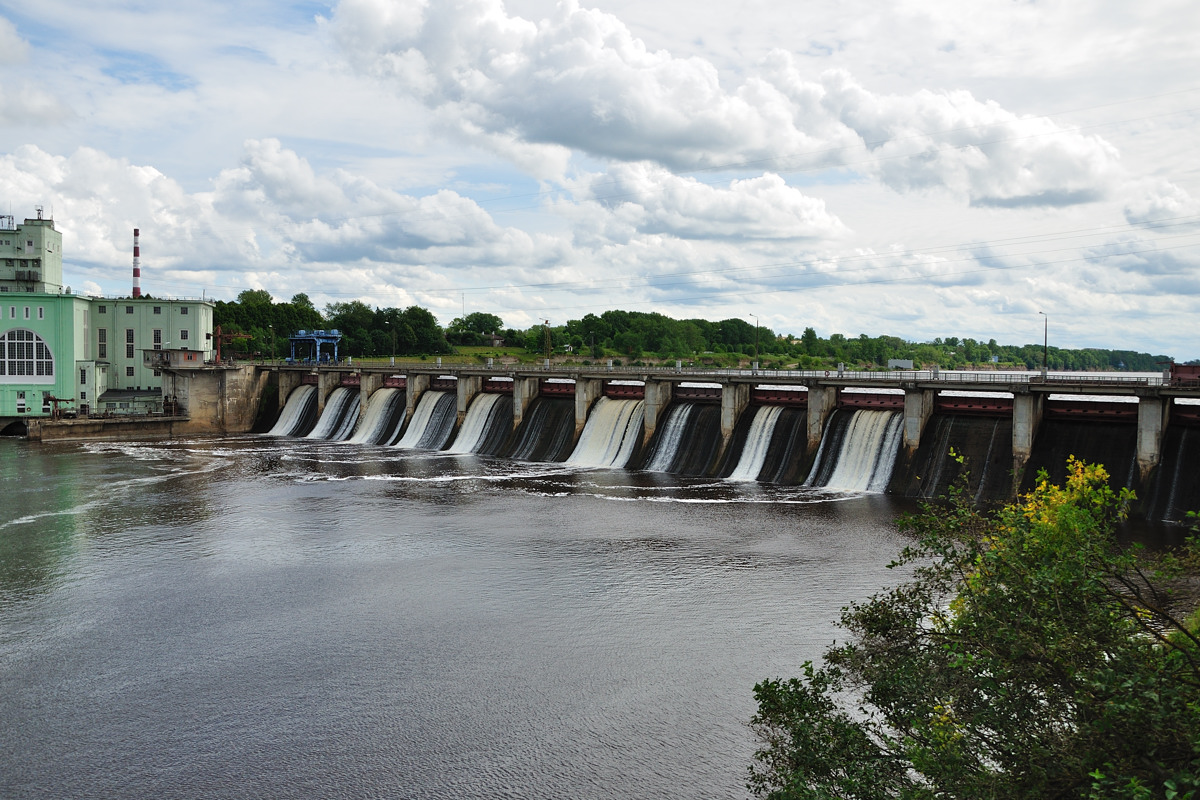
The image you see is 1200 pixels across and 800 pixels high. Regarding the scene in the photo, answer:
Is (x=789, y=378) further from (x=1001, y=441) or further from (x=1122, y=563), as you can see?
(x=1122, y=563)

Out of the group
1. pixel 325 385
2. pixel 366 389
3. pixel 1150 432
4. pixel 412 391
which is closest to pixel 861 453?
pixel 1150 432

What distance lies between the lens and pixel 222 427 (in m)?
73.3

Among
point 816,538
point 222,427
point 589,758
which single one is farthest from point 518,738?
point 222,427

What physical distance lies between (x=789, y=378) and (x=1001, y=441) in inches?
462

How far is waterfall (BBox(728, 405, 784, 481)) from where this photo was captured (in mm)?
45875

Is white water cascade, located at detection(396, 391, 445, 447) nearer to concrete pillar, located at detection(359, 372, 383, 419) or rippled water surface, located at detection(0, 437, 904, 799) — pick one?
concrete pillar, located at detection(359, 372, 383, 419)

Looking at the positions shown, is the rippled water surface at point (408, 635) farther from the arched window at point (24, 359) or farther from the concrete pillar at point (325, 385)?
the arched window at point (24, 359)

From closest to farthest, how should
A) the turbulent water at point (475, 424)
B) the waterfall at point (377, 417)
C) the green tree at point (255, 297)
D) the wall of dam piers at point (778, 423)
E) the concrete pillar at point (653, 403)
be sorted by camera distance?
the wall of dam piers at point (778, 423) → the concrete pillar at point (653, 403) → the turbulent water at point (475, 424) → the waterfall at point (377, 417) → the green tree at point (255, 297)

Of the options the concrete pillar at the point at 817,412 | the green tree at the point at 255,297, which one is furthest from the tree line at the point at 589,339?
the concrete pillar at the point at 817,412

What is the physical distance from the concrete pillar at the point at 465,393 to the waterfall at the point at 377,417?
766 cm

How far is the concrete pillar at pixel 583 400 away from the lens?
181 ft

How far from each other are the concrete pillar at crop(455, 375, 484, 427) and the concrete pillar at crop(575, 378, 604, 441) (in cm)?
1030

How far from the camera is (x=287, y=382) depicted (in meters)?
77.8

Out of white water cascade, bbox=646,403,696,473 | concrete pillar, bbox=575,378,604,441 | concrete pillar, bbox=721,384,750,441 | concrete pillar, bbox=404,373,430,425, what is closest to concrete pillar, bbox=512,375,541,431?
concrete pillar, bbox=575,378,604,441
